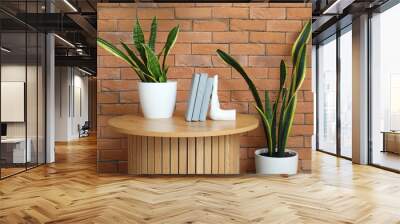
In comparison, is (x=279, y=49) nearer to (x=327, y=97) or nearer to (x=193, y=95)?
(x=193, y=95)

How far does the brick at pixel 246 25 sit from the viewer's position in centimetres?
341

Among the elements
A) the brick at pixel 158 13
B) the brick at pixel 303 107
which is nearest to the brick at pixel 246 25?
the brick at pixel 158 13

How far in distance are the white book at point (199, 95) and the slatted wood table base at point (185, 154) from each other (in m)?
0.68

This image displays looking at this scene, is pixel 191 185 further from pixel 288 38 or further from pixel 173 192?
pixel 288 38

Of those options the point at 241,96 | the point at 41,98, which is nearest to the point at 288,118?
the point at 241,96

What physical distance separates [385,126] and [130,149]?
4.24 m

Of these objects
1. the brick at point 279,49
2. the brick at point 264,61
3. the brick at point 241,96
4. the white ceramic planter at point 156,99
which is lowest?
the white ceramic planter at point 156,99

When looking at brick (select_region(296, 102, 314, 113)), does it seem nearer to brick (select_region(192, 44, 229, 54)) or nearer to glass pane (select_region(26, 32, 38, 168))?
brick (select_region(192, 44, 229, 54))

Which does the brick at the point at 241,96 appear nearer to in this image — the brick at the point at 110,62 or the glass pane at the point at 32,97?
the brick at the point at 110,62

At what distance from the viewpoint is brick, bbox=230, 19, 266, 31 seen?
3.41 metres

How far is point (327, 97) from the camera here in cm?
781

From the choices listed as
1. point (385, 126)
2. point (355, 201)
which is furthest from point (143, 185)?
point (385, 126)

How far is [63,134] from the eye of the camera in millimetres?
12305

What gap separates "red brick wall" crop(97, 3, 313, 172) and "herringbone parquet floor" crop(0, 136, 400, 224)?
115 centimetres
